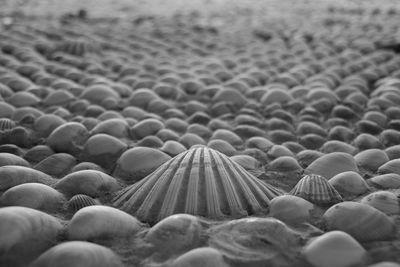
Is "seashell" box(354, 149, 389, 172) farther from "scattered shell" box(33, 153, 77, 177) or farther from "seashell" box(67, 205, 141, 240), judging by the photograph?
"scattered shell" box(33, 153, 77, 177)

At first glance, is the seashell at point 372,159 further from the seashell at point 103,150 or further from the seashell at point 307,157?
the seashell at point 103,150

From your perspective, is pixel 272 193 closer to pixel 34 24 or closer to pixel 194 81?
pixel 194 81

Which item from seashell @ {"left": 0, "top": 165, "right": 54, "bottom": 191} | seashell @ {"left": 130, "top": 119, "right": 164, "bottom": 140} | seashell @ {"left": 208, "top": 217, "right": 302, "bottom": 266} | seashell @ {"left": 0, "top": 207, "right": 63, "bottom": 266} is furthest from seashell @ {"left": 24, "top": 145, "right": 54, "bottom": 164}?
seashell @ {"left": 208, "top": 217, "right": 302, "bottom": 266}

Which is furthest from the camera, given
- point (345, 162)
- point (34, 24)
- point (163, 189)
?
point (34, 24)

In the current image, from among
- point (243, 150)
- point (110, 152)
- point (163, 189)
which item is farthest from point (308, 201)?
point (110, 152)

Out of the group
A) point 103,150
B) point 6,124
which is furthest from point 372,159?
point 6,124

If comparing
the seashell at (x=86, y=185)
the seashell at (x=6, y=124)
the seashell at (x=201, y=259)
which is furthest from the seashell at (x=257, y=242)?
the seashell at (x=6, y=124)

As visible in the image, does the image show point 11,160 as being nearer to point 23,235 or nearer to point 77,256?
point 23,235
